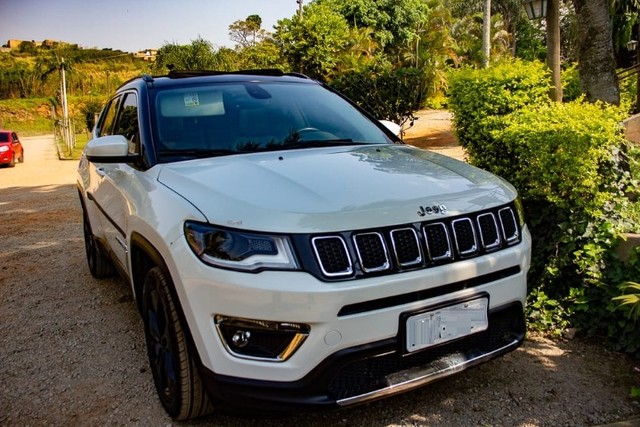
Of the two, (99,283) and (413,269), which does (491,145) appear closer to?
(413,269)

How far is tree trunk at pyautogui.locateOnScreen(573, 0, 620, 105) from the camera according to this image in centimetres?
566

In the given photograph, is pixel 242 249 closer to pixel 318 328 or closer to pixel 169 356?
pixel 318 328

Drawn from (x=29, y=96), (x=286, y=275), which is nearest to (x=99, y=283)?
(x=286, y=275)

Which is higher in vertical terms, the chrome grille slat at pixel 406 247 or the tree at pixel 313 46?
the tree at pixel 313 46

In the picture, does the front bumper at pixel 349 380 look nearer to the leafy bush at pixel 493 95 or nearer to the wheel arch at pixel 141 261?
the wheel arch at pixel 141 261

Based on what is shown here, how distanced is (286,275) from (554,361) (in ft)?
6.67

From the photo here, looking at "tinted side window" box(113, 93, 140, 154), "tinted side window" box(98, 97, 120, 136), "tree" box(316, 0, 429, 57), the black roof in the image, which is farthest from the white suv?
"tree" box(316, 0, 429, 57)

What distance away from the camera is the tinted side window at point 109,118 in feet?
14.2

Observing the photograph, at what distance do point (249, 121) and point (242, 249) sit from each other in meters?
1.37

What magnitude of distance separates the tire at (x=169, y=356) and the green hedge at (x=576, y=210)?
7.53ft

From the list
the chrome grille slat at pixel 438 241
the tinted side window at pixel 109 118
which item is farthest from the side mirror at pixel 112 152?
the chrome grille slat at pixel 438 241

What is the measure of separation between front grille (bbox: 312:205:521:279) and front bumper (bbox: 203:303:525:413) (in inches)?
12.1

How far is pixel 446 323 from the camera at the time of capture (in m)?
2.30

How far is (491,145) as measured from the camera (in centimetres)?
423
